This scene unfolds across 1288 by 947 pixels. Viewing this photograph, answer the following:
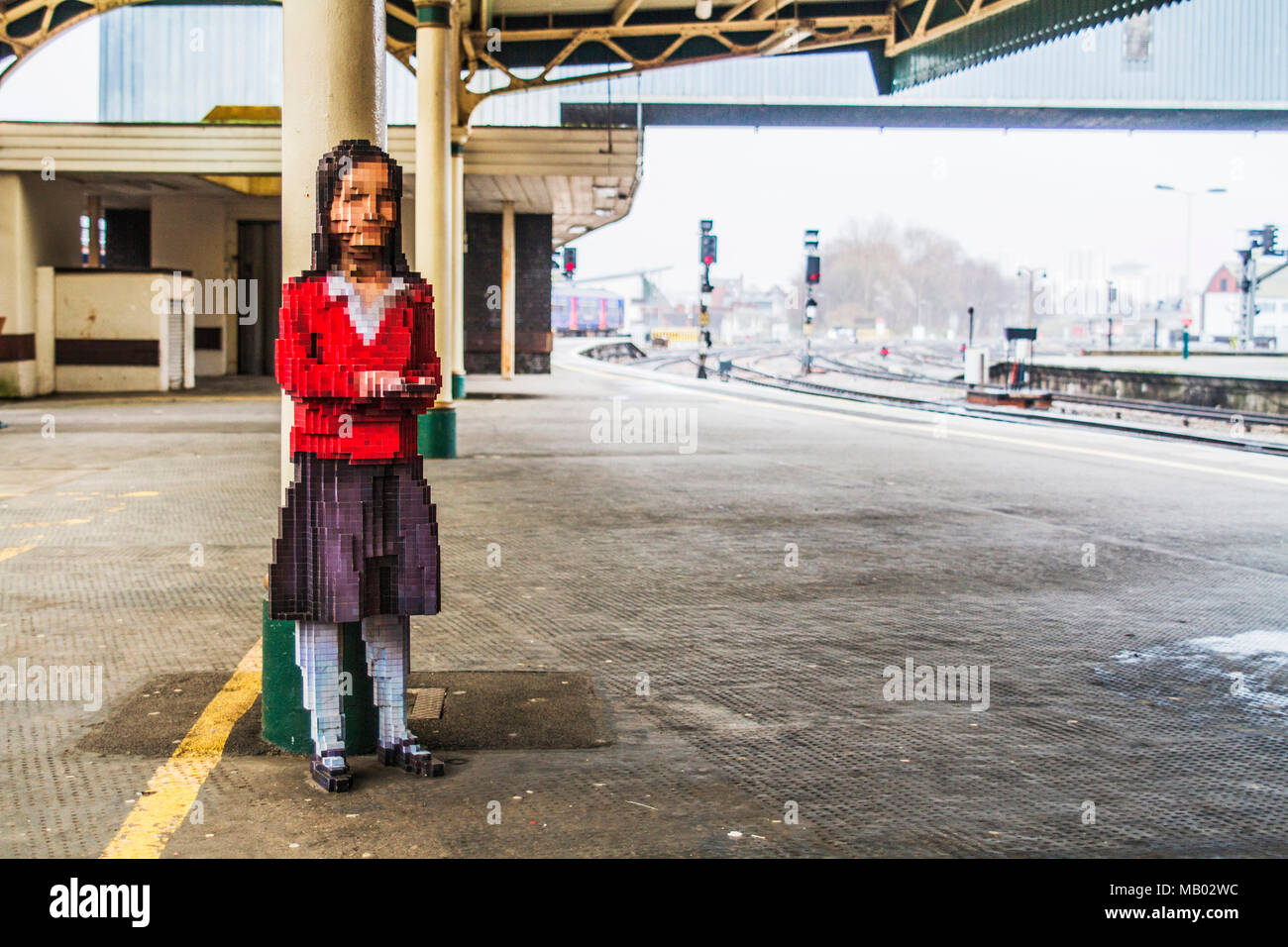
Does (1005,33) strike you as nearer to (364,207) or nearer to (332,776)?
(364,207)

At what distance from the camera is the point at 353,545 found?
4.30 meters

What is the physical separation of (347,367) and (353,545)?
58 cm

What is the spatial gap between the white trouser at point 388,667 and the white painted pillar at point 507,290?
26.0 metres

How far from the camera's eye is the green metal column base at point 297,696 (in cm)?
469

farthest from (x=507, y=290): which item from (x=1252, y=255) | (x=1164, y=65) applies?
(x=1252, y=255)

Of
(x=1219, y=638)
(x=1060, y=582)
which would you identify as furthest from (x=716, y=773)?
(x=1060, y=582)

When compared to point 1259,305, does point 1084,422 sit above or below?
below

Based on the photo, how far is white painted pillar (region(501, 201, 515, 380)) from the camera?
3009cm

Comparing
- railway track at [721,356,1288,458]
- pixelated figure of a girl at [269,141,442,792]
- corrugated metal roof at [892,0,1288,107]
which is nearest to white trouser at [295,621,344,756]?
pixelated figure of a girl at [269,141,442,792]

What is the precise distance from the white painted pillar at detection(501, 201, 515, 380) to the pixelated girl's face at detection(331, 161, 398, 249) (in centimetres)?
2594

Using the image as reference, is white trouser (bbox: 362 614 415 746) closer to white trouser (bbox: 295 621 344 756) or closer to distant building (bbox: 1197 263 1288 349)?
white trouser (bbox: 295 621 344 756)

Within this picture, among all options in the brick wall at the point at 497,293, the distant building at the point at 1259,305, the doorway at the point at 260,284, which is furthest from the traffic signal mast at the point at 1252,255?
the distant building at the point at 1259,305

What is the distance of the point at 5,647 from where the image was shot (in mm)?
6148
